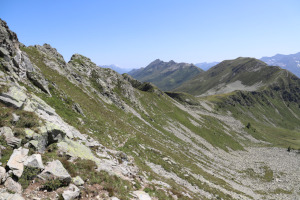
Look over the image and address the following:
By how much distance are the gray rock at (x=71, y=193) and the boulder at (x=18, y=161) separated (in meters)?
2.93

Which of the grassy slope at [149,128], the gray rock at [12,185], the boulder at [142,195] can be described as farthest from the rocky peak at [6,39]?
the boulder at [142,195]

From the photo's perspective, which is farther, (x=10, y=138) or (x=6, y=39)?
(x=6, y=39)

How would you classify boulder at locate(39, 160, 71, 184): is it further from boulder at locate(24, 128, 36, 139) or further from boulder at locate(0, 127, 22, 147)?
boulder at locate(24, 128, 36, 139)

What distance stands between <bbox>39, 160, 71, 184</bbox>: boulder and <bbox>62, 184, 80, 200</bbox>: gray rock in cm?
53

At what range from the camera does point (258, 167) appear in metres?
70.4

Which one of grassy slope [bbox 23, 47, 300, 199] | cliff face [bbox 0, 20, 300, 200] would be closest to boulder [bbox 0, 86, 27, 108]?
cliff face [bbox 0, 20, 300, 200]

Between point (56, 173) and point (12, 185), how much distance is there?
2.39 metres

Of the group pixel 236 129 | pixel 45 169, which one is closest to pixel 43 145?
pixel 45 169

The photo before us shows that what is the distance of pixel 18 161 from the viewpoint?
10625 millimetres

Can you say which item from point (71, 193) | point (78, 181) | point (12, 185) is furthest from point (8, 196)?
point (78, 181)

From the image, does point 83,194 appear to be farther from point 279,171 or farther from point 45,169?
point 279,171

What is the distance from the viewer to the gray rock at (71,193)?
10.2 metres

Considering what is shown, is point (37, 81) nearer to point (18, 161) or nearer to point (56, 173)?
point (18, 161)

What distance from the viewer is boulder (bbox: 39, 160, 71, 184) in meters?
10.8
